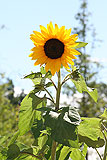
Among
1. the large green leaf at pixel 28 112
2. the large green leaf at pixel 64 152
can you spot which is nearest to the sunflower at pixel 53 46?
the large green leaf at pixel 28 112

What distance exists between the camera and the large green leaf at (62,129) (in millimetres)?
672

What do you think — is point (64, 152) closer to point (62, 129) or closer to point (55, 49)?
point (62, 129)

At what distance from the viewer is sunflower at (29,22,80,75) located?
0.86 m

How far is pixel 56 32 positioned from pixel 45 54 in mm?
93

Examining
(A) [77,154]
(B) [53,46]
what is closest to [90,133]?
(A) [77,154]

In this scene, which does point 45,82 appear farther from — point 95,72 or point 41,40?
point 95,72

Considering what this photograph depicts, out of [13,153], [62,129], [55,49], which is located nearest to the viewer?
[62,129]

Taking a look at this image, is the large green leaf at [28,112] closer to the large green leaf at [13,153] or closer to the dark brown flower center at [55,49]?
the large green leaf at [13,153]

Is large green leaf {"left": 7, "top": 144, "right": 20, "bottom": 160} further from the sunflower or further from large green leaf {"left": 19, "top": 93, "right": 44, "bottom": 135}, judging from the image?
the sunflower

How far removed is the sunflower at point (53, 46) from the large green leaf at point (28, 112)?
112 millimetres

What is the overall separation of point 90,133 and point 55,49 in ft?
1.12

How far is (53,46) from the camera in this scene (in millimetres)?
940

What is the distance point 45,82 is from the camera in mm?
891

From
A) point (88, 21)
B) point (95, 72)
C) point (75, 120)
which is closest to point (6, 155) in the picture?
point (75, 120)
